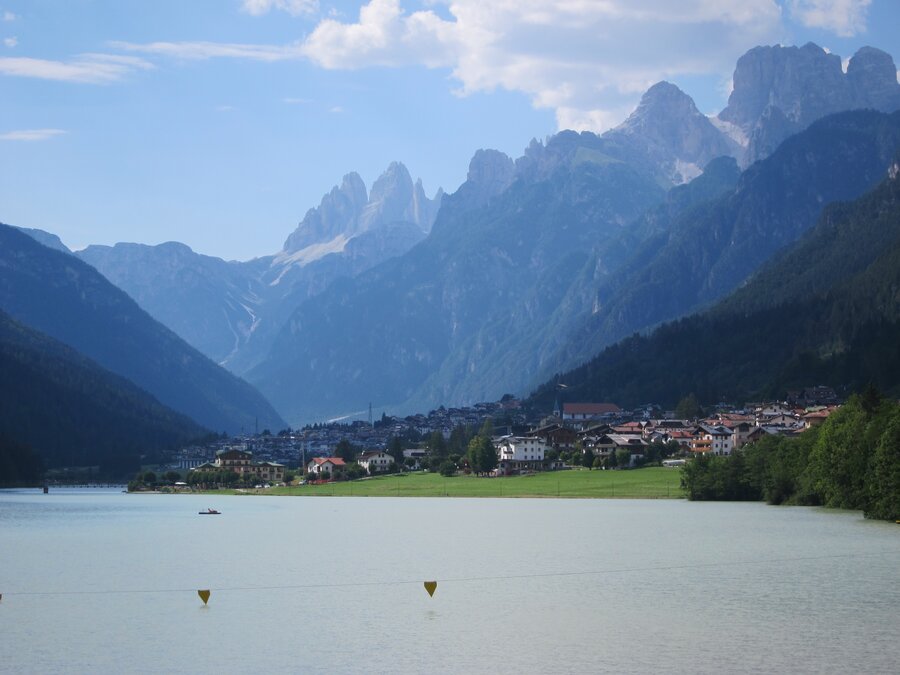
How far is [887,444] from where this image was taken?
346 ft

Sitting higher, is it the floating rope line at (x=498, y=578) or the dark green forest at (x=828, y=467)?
the dark green forest at (x=828, y=467)

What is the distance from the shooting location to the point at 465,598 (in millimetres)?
67062

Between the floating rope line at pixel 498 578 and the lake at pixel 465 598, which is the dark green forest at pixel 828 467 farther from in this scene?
the floating rope line at pixel 498 578

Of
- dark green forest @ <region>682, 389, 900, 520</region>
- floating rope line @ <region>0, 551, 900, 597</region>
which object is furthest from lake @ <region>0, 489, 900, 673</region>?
dark green forest @ <region>682, 389, 900, 520</region>

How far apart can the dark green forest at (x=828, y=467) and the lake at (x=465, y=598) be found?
3.76 metres

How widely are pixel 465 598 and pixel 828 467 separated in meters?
67.8

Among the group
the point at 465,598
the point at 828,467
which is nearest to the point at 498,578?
the point at 465,598

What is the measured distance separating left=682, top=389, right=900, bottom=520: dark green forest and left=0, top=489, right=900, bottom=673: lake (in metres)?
3.76

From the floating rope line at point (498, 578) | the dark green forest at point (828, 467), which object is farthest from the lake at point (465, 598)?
the dark green forest at point (828, 467)

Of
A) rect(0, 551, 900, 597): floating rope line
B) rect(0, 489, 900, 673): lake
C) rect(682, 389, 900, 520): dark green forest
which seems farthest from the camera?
rect(682, 389, 900, 520): dark green forest

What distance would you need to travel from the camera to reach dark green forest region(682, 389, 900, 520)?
355 feet

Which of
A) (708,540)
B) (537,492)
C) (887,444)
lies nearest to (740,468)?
(537,492)

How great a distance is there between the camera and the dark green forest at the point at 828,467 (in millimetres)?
108250

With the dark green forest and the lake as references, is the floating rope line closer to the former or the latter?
the lake
